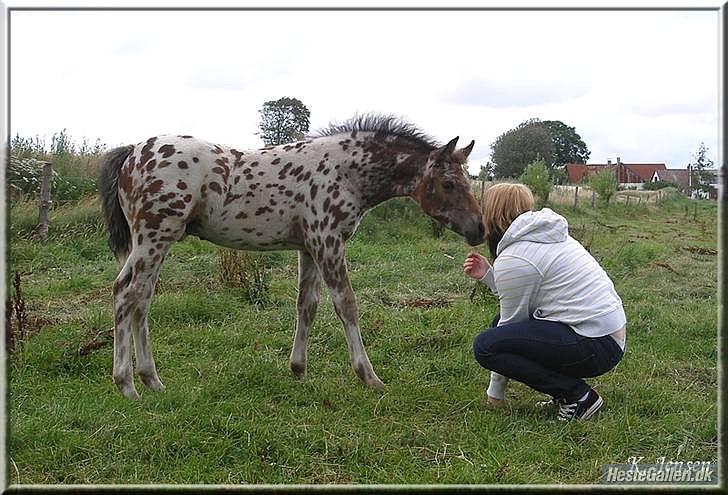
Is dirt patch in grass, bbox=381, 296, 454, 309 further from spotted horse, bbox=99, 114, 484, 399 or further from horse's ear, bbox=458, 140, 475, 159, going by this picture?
horse's ear, bbox=458, 140, 475, 159

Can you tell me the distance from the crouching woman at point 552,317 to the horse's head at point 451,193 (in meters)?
0.65

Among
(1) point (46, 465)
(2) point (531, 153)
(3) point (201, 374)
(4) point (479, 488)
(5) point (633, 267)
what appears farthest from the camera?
(2) point (531, 153)

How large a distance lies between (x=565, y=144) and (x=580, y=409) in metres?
11.2

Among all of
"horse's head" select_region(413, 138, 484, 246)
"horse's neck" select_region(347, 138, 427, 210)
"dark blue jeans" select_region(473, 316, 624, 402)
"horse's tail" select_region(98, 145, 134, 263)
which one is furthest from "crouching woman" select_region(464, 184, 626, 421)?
"horse's tail" select_region(98, 145, 134, 263)

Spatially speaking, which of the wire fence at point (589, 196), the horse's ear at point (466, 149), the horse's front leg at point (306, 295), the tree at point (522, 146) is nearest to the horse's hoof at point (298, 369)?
the horse's front leg at point (306, 295)

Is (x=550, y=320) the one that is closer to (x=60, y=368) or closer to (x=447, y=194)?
(x=447, y=194)

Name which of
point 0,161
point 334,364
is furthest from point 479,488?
point 0,161

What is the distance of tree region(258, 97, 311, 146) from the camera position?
6.84m

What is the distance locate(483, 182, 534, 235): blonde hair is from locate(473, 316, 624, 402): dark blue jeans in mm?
721

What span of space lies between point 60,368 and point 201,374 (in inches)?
45.1

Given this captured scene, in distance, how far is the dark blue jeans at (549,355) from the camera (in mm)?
4281

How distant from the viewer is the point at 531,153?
552 inches

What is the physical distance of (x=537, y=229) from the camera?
4.34m

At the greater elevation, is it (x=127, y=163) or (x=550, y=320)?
(x=127, y=163)
